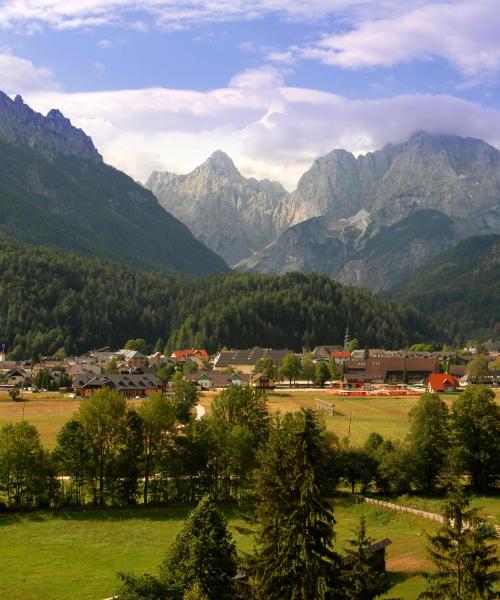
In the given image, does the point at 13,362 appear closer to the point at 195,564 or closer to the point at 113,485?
the point at 113,485

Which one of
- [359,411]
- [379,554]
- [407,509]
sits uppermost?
[359,411]

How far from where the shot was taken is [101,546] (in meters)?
48.1

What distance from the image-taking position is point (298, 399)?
412 feet

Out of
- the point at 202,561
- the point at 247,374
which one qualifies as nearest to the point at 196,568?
the point at 202,561

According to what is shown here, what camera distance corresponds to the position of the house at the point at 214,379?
150 m

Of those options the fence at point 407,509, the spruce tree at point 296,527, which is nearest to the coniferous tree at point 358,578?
the spruce tree at point 296,527

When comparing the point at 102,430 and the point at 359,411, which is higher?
the point at 102,430

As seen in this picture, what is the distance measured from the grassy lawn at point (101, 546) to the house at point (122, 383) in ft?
256

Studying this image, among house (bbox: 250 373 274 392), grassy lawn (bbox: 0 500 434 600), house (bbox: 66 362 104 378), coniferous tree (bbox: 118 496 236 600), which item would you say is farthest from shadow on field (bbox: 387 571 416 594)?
house (bbox: 66 362 104 378)

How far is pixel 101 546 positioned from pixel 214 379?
344ft

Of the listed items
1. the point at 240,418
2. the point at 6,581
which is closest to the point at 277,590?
the point at 6,581

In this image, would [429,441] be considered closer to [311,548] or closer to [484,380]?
[311,548]

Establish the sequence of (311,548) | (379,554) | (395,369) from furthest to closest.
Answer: (395,369) → (379,554) → (311,548)

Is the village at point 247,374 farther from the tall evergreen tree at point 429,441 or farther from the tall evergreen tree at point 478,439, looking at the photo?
the tall evergreen tree at point 478,439
